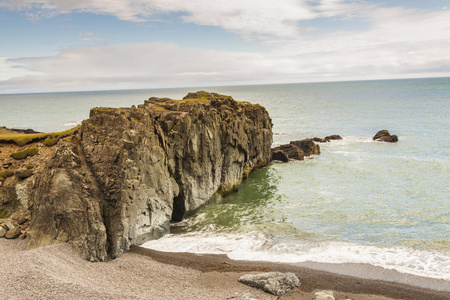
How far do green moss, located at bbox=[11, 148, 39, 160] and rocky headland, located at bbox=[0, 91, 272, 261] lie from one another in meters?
0.07

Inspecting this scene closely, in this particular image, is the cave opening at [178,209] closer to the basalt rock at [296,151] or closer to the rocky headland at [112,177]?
the rocky headland at [112,177]

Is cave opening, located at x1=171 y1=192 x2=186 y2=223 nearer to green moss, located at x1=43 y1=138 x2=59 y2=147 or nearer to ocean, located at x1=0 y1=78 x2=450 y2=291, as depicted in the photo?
ocean, located at x1=0 y1=78 x2=450 y2=291

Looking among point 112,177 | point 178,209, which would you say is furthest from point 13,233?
point 178,209

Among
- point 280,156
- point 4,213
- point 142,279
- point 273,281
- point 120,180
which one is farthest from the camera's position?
point 280,156

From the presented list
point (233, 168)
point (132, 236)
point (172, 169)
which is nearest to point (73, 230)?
point (132, 236)

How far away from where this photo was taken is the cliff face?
2112cm

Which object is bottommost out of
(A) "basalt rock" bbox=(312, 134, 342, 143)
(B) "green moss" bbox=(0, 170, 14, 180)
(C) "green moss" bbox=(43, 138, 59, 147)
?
(A) "basalt rock" bbox=(312, 134, 342, 143)

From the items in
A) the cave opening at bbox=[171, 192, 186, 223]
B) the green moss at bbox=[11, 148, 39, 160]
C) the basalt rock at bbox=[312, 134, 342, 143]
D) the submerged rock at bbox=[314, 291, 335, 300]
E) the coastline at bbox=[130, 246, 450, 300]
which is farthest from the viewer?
the basalt rock at bbox=[312, 134, 342, 143]

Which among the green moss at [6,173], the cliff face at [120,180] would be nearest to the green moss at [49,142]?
the green moss at [6,173]

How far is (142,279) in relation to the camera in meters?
19.0

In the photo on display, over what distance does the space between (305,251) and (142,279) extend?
39.3 feet

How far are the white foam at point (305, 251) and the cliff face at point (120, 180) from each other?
132 inches

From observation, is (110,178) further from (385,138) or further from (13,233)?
(385,138)

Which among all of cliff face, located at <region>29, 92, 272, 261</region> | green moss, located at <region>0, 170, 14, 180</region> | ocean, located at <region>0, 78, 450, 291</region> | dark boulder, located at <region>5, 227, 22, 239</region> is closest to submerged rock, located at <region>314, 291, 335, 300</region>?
ocean, located at <region>0, 78, 450, 291</region>
